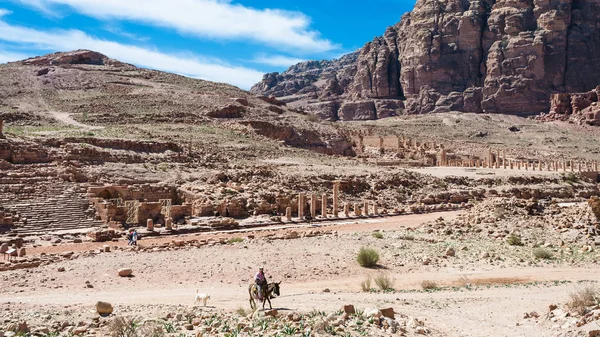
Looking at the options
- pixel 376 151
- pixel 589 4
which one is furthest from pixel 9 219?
pixel 589 4

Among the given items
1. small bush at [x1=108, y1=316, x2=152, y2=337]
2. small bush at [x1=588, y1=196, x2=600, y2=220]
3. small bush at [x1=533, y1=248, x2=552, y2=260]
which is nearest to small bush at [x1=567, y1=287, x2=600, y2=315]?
small bush at [x1=108, y1=316, x2=152, y2=337]

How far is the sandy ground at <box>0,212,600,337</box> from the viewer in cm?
1151

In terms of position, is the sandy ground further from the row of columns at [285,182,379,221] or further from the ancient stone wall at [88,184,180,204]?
the row of columns at [285,182,379,221]

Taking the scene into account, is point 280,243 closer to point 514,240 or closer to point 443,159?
point 514,240

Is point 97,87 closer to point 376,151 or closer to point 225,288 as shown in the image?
point 376,151

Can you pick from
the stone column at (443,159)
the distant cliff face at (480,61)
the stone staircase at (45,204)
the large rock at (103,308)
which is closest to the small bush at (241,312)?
the large rock at (103,308)

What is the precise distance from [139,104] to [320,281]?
54901mm

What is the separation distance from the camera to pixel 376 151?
6500 centimetres

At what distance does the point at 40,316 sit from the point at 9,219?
618 inches

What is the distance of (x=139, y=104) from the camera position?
6600cm

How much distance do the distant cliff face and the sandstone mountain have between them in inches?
1742

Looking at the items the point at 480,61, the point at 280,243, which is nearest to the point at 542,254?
the point at 280,243

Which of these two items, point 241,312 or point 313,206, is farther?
point 313,206

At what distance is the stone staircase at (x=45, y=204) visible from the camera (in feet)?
82.0
